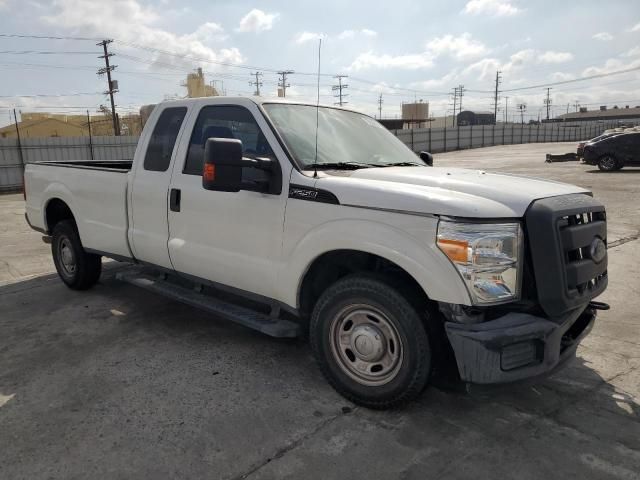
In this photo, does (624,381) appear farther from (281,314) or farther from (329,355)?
(281,314)

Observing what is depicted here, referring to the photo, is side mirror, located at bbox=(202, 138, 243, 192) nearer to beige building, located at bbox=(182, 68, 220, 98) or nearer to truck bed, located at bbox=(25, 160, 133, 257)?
truck bed, located at bbox=(25, 160, 133, 257)

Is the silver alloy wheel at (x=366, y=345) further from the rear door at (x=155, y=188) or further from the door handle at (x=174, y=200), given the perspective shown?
the rear door at (x=155, y=188)

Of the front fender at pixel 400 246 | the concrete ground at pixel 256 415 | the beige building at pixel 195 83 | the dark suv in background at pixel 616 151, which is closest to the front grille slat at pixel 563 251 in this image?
the front fender at pixel 400 246

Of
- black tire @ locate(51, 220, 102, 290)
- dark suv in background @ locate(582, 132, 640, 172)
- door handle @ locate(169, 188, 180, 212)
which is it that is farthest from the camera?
dark suv in background @ locate(582, 132, 640, 172)

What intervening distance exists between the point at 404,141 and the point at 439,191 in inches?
1505

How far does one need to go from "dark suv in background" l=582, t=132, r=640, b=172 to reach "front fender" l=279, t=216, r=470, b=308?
71.6ft

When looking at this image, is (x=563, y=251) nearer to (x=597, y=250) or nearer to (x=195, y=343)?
(x=597, y=250)

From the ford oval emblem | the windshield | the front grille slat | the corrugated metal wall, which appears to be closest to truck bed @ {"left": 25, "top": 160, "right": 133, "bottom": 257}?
the windshield

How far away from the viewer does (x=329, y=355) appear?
3.29m

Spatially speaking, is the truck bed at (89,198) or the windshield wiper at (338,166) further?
the truck bed at (89,198)

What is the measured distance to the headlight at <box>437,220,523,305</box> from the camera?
2.66 m

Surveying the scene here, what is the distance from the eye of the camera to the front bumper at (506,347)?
8.71ft

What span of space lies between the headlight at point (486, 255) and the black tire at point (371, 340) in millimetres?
386

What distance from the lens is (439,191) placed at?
9.57 ft
